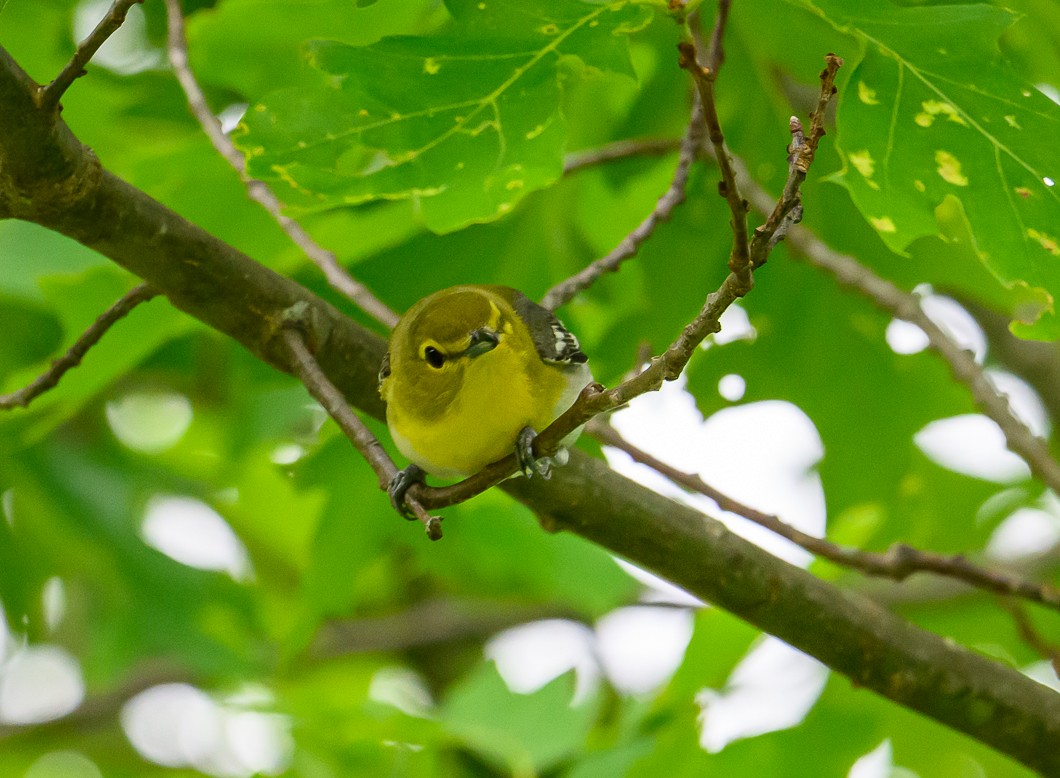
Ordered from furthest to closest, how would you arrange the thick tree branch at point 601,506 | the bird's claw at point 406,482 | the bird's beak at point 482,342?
the bird's beak at point 482,342, the bird's claw at point 406,482, the thick tree branch at point 601,506

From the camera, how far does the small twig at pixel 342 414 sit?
6.89ft

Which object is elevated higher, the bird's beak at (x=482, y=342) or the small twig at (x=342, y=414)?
the bird's beak at (x=482, y=342)

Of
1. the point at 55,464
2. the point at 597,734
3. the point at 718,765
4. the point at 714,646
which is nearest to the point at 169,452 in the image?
the point at 55,464

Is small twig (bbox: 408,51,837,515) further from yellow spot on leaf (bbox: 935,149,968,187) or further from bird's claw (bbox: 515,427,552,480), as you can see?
yellow spot on leaf (bbox: 935,149,968,187)

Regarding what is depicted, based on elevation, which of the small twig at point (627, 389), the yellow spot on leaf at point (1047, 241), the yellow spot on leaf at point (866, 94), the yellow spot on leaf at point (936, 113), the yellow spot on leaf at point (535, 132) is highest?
the yellow spot on leaf at point (535, 132)

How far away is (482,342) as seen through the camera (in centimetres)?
275

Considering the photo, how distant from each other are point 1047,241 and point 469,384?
127 centimetres

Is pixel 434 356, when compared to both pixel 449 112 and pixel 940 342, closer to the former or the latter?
pixel 449 112

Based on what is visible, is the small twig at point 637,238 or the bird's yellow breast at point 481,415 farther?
the small twig at point 637,238

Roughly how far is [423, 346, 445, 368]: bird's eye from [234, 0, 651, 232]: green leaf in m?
0.37

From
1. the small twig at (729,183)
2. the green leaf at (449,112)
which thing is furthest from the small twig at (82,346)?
the small twig at (729,183)

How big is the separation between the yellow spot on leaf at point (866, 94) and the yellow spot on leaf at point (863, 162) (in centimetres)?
10

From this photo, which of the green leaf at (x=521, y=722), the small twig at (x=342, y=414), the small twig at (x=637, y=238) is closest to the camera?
the small twig at (x=342, y=414)

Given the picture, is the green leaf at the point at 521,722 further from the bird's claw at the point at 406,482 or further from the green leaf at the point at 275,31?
the green leaf at the point at 275,31
